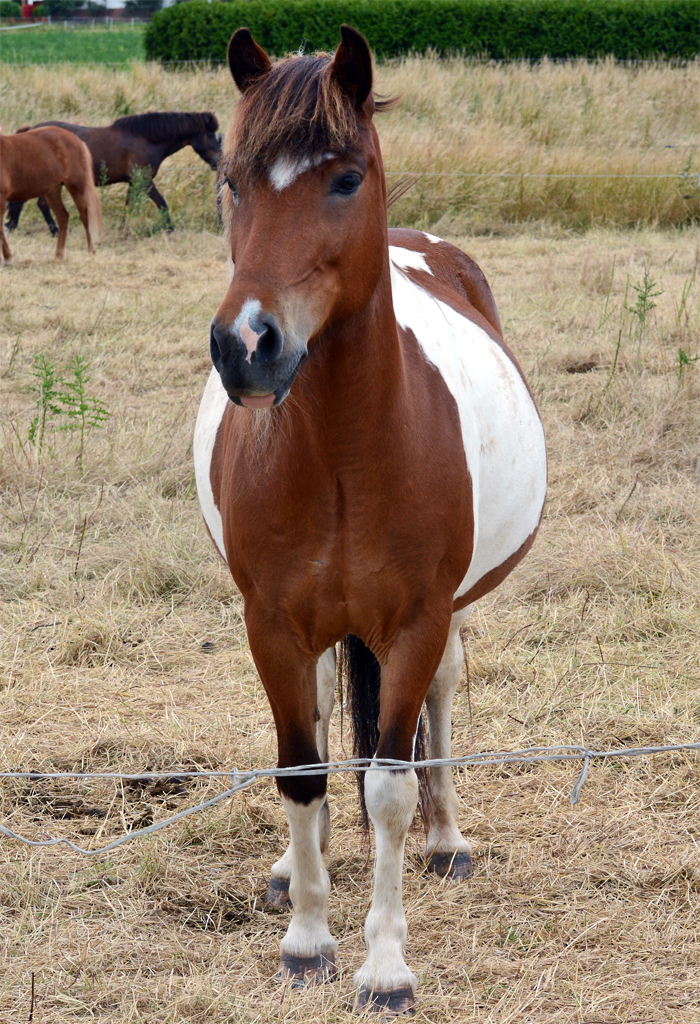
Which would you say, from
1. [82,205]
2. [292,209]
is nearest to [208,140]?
[82,205]

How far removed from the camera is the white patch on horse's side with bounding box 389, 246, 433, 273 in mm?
2768

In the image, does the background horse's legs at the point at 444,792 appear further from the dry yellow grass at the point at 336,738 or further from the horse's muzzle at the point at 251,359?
the horse's muzzle at the point at 251,359

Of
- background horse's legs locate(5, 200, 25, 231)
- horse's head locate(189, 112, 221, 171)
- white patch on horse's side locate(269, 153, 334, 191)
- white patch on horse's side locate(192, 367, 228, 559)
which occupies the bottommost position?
background horse's legs locate(5, 200, 25, 231)

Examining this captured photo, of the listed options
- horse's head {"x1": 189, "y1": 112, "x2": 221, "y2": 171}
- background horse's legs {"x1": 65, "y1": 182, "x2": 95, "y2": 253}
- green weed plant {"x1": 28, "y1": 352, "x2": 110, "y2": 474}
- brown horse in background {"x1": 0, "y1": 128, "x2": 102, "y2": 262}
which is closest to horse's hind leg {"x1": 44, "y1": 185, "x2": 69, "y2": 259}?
brown horse in background {"x1": 0, "y1": 128, "x2": 102, "y2": 262}

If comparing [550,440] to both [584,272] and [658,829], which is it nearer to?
[658,829]

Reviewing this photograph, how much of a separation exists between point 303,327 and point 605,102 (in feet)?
45.5

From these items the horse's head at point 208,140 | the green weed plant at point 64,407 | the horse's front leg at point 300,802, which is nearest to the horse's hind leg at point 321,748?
the horse's front leg at point 300,802

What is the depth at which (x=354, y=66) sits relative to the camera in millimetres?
1651

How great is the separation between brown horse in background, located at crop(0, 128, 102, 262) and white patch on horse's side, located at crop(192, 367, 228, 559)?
8160 mm

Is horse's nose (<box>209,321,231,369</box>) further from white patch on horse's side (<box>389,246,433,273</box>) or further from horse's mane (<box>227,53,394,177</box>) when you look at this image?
white patch on horse's side (<box>389,246,433,273</box>)

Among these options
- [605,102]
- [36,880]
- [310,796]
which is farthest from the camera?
[605,102]

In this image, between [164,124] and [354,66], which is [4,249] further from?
[354,66]

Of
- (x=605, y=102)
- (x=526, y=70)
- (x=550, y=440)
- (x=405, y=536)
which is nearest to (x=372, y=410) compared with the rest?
(x=405, y=536)

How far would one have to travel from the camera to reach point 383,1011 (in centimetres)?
193
